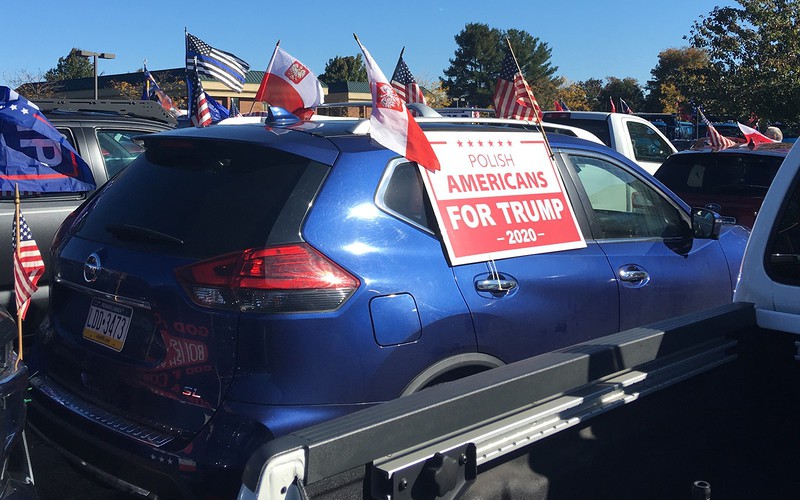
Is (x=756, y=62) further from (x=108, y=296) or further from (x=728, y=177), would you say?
(x=108, y=296)

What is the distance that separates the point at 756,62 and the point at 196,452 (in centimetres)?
2439

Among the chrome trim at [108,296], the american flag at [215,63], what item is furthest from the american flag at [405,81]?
the chrome trim at [108,296]

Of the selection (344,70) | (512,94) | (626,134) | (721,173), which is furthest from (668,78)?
(512,94)

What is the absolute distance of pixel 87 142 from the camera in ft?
20.5

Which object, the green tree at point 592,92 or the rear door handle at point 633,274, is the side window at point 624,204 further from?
the green tree at point 592,92

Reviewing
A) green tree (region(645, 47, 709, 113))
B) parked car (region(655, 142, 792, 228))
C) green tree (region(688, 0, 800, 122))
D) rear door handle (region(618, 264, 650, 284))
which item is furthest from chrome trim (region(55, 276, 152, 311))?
green tree (region(645, 47, 709, 113))

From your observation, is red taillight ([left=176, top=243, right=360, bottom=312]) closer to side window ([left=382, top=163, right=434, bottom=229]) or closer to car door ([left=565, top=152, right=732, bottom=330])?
side window ([left=382, top=163, right=434, bottom=229])

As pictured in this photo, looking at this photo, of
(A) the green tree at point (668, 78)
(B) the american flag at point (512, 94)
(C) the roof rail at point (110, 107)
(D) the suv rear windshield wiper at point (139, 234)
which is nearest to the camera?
(D) the suv rear windshield wiper at point (139, 234)

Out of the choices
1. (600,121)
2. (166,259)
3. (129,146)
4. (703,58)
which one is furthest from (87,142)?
(703,58)

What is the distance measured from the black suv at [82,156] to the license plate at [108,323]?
2.37 metres

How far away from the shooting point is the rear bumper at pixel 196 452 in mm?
2770

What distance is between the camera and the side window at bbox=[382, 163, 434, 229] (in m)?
3.36

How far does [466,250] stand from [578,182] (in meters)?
1.08

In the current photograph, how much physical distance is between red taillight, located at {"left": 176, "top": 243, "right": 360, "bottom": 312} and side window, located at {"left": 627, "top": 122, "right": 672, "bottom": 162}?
9978 millimetres
